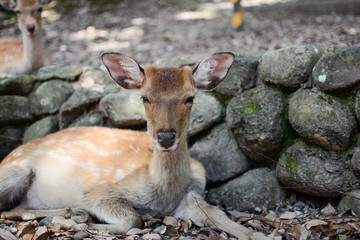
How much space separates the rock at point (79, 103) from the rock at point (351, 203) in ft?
9.42

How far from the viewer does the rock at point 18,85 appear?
496 cm

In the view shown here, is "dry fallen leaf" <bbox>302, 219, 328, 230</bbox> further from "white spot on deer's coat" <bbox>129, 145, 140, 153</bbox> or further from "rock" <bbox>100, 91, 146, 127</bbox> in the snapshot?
"rock" <bbox>100, 91, 146, 127</bbox>

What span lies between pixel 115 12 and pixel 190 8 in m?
1.75

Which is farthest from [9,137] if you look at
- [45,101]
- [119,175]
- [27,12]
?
[27,12]

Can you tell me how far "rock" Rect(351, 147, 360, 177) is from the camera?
3340 mm

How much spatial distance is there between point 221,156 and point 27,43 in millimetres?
3694

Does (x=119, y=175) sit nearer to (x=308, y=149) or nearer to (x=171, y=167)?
(x=171, y=167)

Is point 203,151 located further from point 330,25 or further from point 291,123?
point 330,25

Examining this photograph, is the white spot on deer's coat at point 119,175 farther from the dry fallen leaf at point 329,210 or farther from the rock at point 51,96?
the dry fallen leaf at point 329,210

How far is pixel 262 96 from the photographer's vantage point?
3.90 m

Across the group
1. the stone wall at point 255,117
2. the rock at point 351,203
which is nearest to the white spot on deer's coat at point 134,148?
the stone wall at point 255,117

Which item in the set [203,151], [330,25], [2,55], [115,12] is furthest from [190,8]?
[203,151]

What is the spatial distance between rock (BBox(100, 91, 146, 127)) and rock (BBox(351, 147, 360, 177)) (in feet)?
7.25

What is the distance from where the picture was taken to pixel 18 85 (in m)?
5.04
